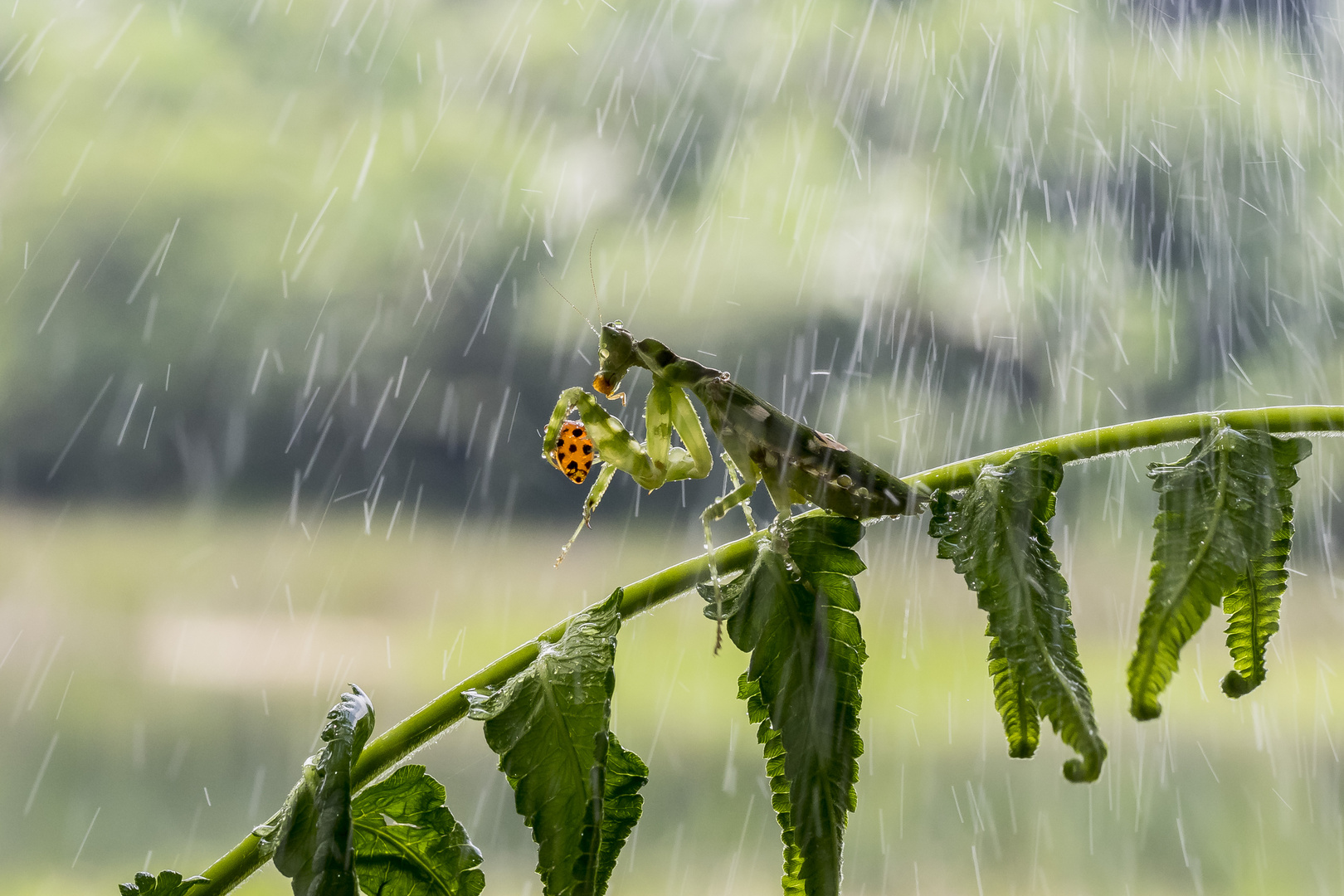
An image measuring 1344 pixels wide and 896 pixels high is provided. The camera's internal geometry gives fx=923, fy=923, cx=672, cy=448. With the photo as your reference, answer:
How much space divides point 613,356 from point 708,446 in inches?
2.6

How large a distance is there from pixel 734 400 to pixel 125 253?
1.55 metres

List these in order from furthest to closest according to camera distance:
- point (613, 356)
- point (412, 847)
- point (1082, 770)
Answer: point (613, 356) < point (412, 847) < point (1082, 770)

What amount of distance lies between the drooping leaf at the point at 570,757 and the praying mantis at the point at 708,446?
80 millimetres

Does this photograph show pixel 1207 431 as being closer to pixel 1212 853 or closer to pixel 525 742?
pixel 525 742

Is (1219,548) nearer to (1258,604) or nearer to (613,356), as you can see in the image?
(1258,604)

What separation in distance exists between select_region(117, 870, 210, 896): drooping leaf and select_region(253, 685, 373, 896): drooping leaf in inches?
1.5

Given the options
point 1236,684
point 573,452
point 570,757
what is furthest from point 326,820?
point 1236,684

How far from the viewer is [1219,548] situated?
0.31 metres

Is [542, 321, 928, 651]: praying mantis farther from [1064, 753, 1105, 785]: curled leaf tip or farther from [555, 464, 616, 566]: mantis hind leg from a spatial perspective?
[1064, 753, 1105, 785]: curled leaf tip

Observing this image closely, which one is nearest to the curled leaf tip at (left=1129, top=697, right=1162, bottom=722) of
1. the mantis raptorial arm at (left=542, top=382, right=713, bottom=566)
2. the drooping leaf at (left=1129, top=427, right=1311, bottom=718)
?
the drooping leaf at (left=1129, top=427, right=1311, bottom=718)

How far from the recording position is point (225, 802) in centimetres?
163

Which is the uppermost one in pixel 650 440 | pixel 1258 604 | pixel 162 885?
pixel 650 440

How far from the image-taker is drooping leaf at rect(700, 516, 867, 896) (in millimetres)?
271

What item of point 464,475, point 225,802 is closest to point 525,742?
point 464,475
